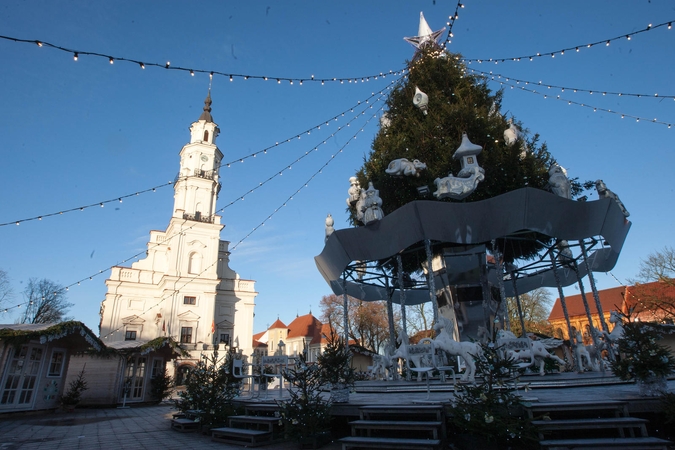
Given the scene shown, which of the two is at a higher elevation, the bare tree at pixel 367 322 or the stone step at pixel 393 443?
the bare tree at pixel 367 322

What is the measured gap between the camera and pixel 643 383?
561 cm

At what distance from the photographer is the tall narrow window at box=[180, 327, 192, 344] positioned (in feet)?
116

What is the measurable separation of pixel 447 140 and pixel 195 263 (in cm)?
3080

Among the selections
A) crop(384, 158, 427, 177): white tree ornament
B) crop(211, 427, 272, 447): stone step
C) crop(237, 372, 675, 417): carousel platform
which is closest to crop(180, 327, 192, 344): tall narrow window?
crop(237, 372, 675, 417): carousel platform

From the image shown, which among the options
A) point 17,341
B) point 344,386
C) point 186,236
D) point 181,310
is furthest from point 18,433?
point 186,236

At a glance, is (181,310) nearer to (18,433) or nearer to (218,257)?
(218,257)

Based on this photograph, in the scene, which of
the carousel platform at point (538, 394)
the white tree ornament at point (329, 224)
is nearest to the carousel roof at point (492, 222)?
the white tree ornament at point (329, 224)

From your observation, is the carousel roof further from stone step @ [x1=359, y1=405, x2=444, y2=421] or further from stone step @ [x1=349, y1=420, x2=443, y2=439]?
stone step @ [x1=349, y1=420, x2=443, y2=439]

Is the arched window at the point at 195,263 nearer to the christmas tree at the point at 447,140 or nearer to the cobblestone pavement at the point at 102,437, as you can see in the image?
the christmas tree at the point at 447,140

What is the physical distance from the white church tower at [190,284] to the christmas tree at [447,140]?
2279 cm

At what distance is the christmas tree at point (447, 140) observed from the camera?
14992mm

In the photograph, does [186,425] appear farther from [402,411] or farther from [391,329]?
[391,329]

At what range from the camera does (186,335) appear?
118 ft

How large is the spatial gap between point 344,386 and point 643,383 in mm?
4754
